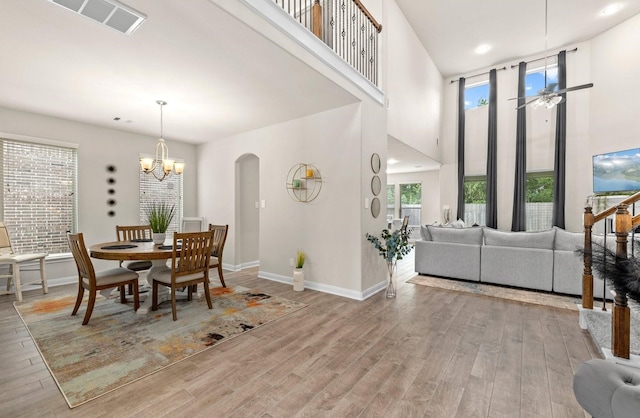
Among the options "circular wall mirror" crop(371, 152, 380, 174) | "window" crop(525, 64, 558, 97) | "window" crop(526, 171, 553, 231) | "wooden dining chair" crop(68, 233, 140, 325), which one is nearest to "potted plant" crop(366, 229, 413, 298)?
"circular wall mirror" crop(371, 152, 380, 174)

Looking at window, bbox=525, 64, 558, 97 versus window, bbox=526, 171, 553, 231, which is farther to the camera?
window, bbox=525, 64, 558, 97

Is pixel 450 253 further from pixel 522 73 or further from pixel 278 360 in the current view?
pixel 522 73

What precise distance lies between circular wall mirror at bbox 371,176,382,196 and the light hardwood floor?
1.69 m

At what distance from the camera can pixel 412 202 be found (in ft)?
34.8

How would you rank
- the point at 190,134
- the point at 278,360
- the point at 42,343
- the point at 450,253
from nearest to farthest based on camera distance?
the point at 278,360
the point at 42,343
the point at 450,253
the point at 190,134

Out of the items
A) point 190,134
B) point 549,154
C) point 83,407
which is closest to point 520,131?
point 549,154

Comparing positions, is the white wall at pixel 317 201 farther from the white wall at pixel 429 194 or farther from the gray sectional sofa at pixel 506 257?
the white wall at pixel 429 194

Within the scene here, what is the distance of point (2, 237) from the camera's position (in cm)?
388

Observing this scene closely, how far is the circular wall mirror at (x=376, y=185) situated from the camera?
409cm

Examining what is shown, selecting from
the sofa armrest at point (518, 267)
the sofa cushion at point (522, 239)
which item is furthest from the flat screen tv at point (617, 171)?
the sofa armrest at point (518, 267)

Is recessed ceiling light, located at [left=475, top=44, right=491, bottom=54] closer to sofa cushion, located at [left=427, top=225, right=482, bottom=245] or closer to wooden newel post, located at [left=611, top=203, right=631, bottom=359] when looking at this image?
sofa cushion, located at [left=427, top=225, right=482, bottom=245]

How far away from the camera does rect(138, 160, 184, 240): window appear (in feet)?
18.1

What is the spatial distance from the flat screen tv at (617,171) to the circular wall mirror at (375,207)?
513cm

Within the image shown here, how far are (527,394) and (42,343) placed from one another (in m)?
3.94
